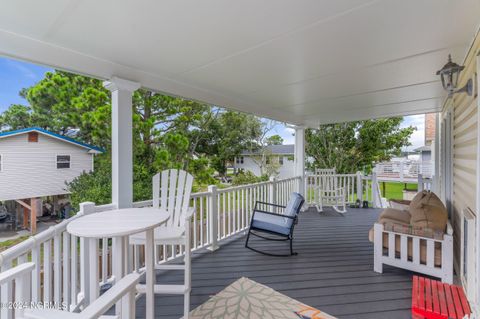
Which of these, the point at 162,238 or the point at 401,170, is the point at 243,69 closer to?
the point at 162,238

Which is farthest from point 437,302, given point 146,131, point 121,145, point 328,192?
point 146,131

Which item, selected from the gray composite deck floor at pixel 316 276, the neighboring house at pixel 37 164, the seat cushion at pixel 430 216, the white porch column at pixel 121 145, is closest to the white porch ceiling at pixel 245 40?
the white porch column at pixel 121 145

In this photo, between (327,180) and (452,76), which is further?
(327,180)

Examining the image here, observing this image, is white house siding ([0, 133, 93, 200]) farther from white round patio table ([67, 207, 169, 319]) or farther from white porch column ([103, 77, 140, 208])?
white round patio table ([67, 207, 169, 319])

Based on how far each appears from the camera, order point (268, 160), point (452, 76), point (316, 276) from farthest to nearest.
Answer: point (268, 160)
point (316, 276)
point (452, 76)

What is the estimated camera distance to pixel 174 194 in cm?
271

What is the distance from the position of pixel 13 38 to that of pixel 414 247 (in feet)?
14.7

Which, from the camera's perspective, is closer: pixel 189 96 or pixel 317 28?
pixel 317 28

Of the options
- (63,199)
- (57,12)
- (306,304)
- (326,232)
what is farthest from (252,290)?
(63,199)

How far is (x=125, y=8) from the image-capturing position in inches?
63.9

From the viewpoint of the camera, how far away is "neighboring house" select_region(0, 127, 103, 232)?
19.8ft

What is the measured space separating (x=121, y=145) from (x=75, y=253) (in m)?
1.15

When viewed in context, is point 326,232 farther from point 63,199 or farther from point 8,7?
point 63,199

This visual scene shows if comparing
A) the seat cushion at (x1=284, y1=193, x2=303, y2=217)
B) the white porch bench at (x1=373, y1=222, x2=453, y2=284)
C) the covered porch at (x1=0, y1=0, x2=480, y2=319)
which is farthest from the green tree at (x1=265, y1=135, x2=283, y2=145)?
the white porch bench at (x1=373, y1=222, x2=453, y2=284)
